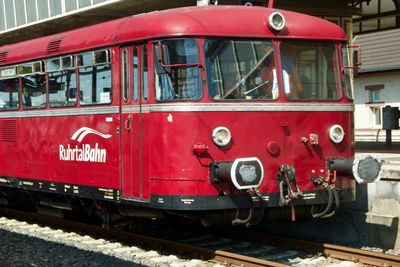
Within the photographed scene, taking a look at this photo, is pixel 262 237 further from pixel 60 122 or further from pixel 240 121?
pixel 60 122

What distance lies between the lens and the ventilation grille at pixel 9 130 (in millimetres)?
10625

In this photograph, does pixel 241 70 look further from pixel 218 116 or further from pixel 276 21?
pixel 276 21

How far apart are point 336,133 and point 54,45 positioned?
428cm

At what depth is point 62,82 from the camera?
9281 mm

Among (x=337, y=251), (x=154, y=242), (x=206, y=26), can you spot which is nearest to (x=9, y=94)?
(x=154, y=242)

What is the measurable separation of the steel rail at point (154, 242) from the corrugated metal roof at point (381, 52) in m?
19.8

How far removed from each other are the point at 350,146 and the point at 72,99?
12.5 feet

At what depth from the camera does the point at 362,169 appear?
7.54 m

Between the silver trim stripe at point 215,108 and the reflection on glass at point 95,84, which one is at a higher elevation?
the reflection on glass at point 95,84

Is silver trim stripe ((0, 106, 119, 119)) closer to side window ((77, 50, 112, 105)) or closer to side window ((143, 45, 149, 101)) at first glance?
Result: side window ((77, 50, 112, 105))

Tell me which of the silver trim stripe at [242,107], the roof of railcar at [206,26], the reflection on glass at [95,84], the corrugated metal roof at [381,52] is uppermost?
the corrugated metal roof at [381,52]

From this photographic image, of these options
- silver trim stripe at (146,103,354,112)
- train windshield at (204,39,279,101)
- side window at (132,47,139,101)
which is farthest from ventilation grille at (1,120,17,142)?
train windshield at (204,39,279,101)

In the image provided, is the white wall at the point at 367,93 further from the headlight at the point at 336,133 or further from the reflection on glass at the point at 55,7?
the headlight at the point at 336,133

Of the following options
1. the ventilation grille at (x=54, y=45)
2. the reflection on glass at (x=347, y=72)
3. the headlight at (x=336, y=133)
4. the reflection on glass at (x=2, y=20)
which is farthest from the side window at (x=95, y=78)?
the reflection on glass at (x=2, y=20)
